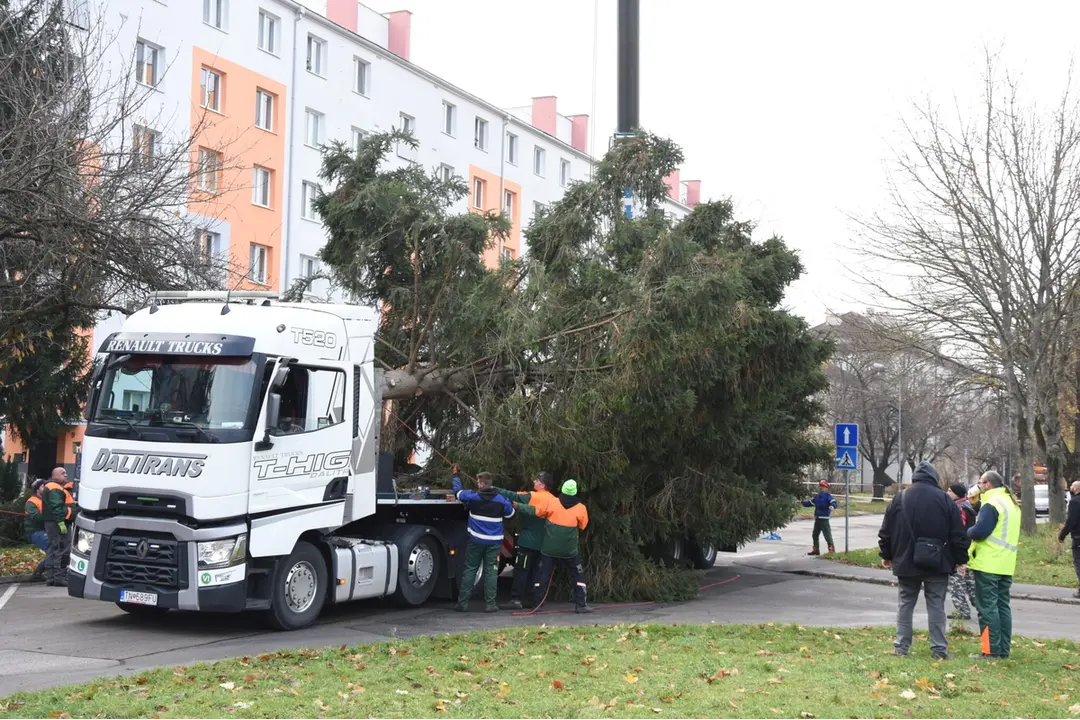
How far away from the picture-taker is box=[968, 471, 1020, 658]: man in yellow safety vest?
33.9ft

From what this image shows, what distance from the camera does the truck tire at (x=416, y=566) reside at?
1416 cm

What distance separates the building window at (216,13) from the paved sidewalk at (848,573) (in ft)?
79.8

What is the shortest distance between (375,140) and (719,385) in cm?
716

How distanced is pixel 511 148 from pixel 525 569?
4130 cm

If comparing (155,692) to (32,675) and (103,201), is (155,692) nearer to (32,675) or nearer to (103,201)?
(32,675)

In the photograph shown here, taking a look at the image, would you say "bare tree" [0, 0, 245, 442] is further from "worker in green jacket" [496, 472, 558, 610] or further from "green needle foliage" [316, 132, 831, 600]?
"worker in green jacket" [496, 472, 558, 610]

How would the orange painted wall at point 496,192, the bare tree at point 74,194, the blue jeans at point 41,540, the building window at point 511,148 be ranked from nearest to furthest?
the bare tree at point 74,194
the blue jeans at point 41,540
the orange painted wall at point 496,192
the building window at point 511,148

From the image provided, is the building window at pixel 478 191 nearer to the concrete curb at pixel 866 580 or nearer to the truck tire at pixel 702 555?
the truck tire at pixel 702 555

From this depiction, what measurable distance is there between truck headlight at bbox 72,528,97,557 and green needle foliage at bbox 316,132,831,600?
5109mm

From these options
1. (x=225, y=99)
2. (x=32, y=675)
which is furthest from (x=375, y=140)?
(x=225, y=99)

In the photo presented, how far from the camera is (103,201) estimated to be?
15.5 m

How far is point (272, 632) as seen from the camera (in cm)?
1214

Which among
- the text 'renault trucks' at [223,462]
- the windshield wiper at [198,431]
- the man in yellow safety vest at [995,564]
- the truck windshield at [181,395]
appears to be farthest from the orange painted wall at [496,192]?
the man in yellow safety vest at [995,564]

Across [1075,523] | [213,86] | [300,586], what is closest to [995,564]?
[300,586]
